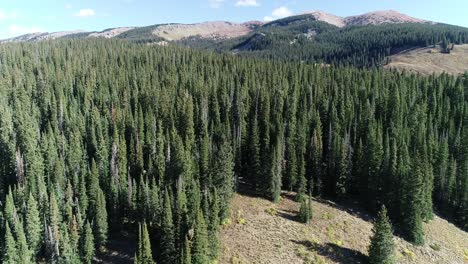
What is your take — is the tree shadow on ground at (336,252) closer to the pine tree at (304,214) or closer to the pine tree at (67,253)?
the pine tree at (304,214)

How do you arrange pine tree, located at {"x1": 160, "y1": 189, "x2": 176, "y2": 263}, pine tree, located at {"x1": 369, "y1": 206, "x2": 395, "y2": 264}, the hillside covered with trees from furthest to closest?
the hillside covered with trees, pine tree, located at {"x1": 369, "y1": 206, "x2": 395, "y2": 264}, pine tree, located at {"x1": 160, "y1": 189, "x2": 176, "y2": 263}

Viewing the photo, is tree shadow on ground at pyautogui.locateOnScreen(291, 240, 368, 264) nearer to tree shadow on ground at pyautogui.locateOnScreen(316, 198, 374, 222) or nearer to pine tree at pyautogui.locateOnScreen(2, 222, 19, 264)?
tree shadow on ground at pyautogui.locateOnScreen(316, 198, 374, 222)

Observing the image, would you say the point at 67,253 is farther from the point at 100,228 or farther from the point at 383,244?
the point at 383,244

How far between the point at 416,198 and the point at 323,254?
25.2m

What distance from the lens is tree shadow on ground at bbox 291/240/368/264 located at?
71.1m

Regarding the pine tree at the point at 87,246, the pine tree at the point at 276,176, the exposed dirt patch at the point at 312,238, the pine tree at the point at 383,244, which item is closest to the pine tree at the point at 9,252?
the pine tree at the point at 87,246

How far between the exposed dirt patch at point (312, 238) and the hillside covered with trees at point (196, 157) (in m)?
3.50

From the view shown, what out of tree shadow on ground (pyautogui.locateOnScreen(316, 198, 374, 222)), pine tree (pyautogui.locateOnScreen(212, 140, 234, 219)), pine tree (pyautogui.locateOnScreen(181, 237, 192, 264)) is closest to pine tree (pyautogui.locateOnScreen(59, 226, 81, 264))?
pine tree (pyautogui.locateOnScreen(181, 237, 192, 264))

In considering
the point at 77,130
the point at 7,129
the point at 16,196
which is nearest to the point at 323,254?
the point at 16,196

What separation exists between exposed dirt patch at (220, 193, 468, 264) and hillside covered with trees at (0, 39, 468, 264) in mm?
3502

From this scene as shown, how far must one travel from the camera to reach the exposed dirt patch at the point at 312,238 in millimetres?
69938

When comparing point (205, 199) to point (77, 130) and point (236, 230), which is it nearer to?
point (236, 230)

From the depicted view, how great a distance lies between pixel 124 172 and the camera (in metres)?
96.4

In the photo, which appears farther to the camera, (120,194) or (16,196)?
(120,194)
